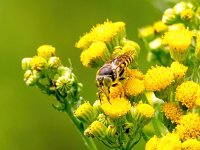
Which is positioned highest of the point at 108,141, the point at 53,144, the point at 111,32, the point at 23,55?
the point at 23,55

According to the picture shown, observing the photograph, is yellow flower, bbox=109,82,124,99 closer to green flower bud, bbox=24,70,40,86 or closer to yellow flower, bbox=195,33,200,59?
yellow flower, bbox=195,33,200,59

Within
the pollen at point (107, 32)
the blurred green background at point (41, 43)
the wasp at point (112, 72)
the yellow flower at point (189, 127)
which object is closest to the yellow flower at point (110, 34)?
the pollen at point (107, 32)

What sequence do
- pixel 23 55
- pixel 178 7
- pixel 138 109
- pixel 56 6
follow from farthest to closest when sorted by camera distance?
pixel 56 6, pixel 23 55, pixel 178 7, pixel 138 109

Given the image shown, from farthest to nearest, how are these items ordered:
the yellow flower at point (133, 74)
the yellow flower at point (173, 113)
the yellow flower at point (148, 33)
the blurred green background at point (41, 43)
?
the blurred green background at point (41, 43), the yellow flower at point (148, 33), the yellow flower at point (133, 74), the yellow flower at point (173, 113)

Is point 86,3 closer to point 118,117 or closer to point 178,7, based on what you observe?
point 178,7

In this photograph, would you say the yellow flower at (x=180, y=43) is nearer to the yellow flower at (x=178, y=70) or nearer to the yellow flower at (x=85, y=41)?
the yellow flower at (x=178, y=70)

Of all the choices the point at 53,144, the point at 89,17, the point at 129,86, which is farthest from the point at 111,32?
the point at 89,17

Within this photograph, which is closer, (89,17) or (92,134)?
(92,134)
